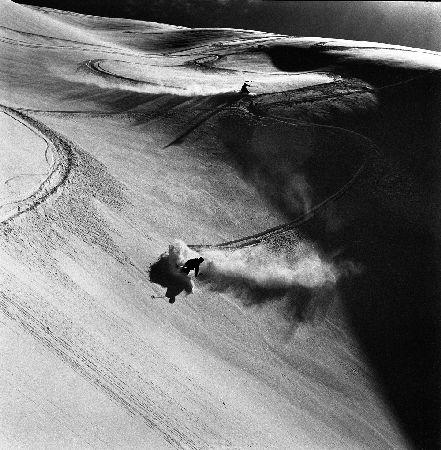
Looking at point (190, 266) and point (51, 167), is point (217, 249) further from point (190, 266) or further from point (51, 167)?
point (51, 167)

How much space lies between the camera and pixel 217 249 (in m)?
10.1

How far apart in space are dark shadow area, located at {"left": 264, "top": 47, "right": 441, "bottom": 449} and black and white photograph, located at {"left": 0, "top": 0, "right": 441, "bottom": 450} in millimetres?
42

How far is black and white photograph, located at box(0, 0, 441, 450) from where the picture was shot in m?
7.63

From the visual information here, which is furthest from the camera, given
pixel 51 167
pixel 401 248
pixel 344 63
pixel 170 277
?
pixel 344 63

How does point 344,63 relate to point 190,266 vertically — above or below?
above

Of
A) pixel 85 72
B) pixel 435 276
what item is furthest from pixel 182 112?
pixel 435 276

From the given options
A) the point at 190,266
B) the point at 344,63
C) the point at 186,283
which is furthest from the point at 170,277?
the point at 344,63

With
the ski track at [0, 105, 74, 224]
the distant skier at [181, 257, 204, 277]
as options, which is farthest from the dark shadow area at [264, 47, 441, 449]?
the ski track at [0, 105, 74, 224]

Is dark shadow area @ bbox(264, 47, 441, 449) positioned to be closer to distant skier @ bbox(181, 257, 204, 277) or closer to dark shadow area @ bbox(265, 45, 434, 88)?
dark shadow area @ bbox(265, 45, 434, 88)

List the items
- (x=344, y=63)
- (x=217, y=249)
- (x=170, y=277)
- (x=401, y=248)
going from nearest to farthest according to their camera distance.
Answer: (x=170, y=277), (x=217, y=249), (x=401, y=248), (x=344, y=63)

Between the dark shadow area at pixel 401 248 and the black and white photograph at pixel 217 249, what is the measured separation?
0.04 meters

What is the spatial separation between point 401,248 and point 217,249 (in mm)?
4256

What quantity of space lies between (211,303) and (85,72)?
8994 mm

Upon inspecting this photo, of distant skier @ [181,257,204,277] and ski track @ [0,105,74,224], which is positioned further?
ski track @ [0,105,74,224]
